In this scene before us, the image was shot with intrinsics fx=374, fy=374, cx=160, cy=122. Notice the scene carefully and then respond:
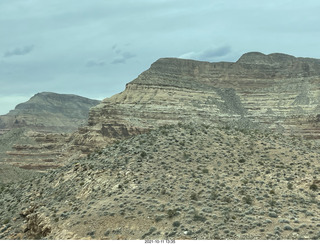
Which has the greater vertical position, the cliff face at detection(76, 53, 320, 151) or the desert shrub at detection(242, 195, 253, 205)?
the cliff face at detection(76, 53, 320, 151)

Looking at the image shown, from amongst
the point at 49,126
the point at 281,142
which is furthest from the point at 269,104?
the point at 49,126

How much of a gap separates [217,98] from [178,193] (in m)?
81.2

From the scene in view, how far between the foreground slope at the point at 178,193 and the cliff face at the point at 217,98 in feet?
170

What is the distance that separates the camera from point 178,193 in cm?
2258

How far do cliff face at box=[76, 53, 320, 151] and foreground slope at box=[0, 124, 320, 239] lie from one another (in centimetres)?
5175

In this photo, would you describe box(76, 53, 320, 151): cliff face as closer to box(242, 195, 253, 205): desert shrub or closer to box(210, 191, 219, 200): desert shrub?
box(210, 191, 219, 200): desert shrub

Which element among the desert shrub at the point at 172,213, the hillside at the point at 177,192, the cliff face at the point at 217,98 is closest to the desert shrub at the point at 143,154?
the hillside at the point at 177,192

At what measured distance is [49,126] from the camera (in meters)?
172

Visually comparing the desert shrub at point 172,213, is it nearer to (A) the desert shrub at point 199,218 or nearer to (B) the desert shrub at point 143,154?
(A) the desert shrub at point 199,218

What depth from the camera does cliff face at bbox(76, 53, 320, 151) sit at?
87.9 meters

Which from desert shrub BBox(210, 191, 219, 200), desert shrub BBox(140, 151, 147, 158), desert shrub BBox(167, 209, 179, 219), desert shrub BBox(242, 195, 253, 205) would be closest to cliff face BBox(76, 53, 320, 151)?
desert shrub BBox(140, 151, 147, 158)

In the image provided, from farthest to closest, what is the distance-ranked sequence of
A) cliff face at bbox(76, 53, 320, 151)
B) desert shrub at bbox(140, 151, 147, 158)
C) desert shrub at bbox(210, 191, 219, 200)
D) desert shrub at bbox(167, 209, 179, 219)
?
1. cliff face at bbox(76, 53, 320, 151)
2. desert shrub at bbox(140, 151, 147, 158)
3. desert shrub at bbox(210, 191, 219, 200)
4. desert shrub at bbox(167, 209, 179, 219)

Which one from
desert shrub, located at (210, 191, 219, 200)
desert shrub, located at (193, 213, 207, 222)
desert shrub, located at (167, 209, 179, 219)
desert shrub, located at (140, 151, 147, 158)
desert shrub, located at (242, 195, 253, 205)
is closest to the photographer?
desert shrub, located at (193, 213, 207, 222)

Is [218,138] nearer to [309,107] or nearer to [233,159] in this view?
[233,159]
